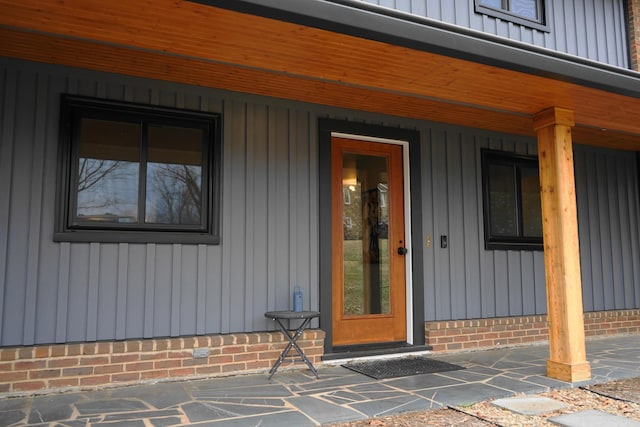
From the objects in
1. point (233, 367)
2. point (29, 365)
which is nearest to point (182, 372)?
point (233, 367)

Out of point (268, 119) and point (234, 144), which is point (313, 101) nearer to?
point (268, 119)

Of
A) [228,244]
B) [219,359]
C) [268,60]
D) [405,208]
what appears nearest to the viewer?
[268,60]

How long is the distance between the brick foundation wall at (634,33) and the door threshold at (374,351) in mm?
3784

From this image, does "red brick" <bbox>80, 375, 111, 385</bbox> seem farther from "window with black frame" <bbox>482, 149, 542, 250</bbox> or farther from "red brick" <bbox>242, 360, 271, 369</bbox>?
"window with black frame" <bbox>482, 149, 542, 250</bbox>

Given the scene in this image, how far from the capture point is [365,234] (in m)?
4.82

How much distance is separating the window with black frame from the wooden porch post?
4.29ft

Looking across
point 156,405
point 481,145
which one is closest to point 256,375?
point 156,405

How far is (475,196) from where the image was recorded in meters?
5.32

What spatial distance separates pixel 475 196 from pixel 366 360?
2.19 m

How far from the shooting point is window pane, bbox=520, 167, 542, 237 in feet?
18.6

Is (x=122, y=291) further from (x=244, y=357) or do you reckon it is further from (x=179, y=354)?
(x=244, y=357)

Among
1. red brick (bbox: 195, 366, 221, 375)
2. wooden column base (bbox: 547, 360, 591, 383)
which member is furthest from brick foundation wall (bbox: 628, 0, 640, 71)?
red brick (bbox: 195, 366, 221, 375)

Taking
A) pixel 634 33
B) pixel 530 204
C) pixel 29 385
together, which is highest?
pixel 634 33

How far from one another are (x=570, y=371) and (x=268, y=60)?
3312mm
